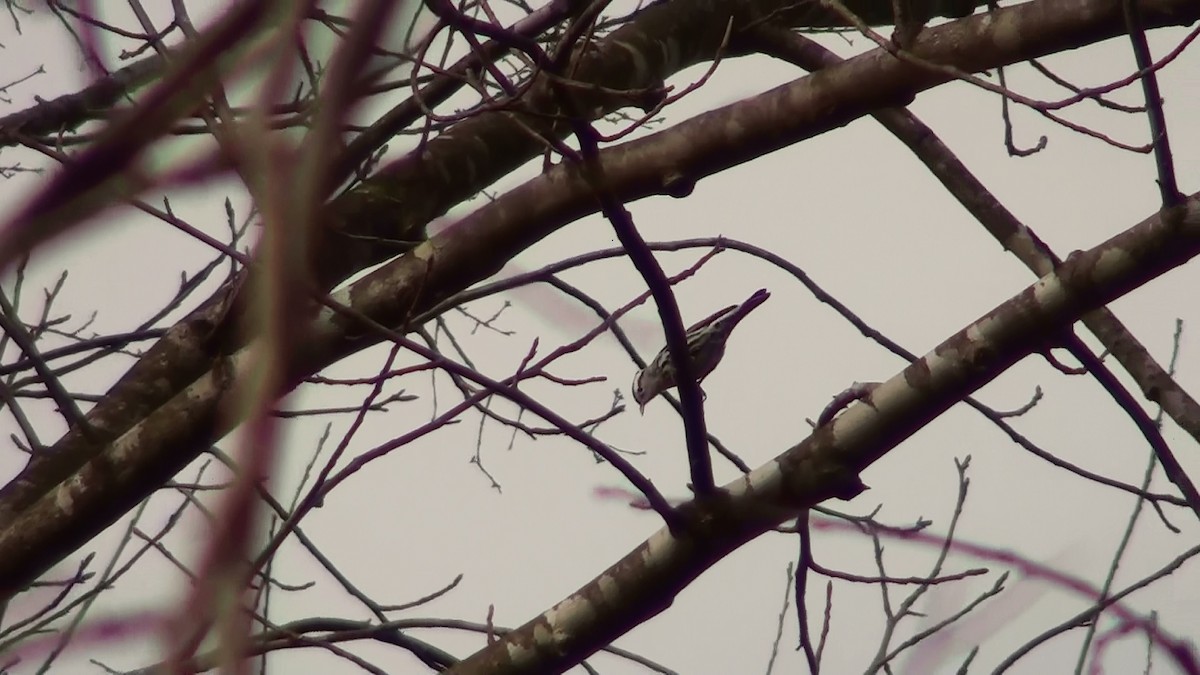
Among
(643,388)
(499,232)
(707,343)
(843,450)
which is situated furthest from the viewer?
(643,388)

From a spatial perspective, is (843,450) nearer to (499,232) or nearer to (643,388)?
(499,232)

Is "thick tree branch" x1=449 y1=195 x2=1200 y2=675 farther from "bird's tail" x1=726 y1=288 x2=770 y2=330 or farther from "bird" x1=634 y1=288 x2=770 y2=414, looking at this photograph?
→ "bird" x1=634 y1=288 x2=770 y2=414

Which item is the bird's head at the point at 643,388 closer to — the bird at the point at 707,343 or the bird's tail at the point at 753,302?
the bird at the point at 707,343

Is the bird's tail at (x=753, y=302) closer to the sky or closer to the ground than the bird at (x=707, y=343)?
closer to the ground

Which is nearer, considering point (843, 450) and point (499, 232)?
point (843, 450)

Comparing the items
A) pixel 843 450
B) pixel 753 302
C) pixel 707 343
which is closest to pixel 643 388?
pixel 707 343

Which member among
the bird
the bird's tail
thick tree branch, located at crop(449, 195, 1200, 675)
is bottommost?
thick tree branch, located at crop(449, 195, 1200, 675)

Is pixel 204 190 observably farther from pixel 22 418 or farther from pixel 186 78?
pixel 22 418

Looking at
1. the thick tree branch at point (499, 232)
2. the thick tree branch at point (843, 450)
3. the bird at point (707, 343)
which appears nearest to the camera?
the thick tree branch at point (843, 450)

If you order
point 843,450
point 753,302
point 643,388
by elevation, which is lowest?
point 843,450

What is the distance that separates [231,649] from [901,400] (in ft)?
6.20

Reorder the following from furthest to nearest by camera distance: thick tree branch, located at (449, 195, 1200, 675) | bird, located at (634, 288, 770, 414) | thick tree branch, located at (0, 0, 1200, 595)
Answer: bird, located at (634, 288, 770, 414)
thick tree branch, located at (0, 0, 1200, 595)
thick tree branch, located at (449, 195, 1200, 675)

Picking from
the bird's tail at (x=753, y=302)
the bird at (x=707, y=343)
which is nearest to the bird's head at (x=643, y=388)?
the bird at (x=707, y=343)

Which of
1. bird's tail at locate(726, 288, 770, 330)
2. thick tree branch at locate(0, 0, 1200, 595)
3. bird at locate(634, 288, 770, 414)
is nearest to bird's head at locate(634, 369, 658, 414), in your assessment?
bird at locate(634, 288, 770, 414)
